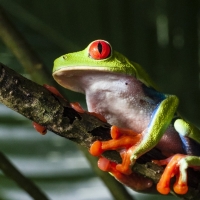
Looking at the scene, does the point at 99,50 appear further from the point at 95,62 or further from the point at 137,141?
the point at 137,141

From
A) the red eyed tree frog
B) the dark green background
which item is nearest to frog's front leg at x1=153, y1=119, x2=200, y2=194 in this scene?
the red eyed tree frog

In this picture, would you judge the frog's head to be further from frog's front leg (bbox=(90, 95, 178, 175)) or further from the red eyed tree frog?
frog's front leg (bbox=(90, 95, 178, 175))

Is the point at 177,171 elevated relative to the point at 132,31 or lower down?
lower down

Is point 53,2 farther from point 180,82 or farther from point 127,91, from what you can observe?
point 127,91

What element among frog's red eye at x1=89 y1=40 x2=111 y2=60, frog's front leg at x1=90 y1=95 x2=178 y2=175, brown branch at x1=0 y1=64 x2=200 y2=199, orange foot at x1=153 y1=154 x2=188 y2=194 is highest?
frog's red eye at x1=89 y1=40 x2=111 y2=60

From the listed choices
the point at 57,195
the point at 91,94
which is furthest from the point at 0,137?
the point at 91,94

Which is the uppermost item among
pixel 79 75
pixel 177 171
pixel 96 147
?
pixel 79 75

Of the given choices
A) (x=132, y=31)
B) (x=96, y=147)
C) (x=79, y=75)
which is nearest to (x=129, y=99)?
(x=79, y=75)

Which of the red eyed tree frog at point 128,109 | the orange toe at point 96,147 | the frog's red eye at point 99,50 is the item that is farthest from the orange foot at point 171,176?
the frog's red eye at point 99,50

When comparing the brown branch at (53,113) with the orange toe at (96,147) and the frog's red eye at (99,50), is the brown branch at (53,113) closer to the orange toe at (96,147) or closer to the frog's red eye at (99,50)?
the orange toe at (96,147)
